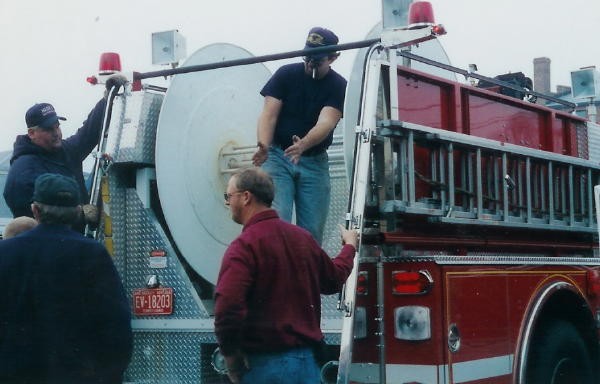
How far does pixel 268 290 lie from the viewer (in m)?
3.86

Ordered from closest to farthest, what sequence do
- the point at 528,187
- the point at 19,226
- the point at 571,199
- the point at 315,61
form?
the point at 19,226
the point at 315,61
the point at 528,187
the point at 571,199

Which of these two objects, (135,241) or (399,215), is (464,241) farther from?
(135,241)

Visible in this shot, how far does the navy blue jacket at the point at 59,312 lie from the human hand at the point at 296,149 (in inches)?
57.8

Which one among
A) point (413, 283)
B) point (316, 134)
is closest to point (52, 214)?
point (316, 134)

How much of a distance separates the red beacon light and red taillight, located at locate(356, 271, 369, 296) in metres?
1.34

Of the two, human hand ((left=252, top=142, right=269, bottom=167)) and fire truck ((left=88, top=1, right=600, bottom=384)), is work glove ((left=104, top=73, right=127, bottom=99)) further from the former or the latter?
human hand ((left=252, top=142, right=269, bottom=167))

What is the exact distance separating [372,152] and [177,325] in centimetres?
168

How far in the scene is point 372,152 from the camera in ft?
15.7

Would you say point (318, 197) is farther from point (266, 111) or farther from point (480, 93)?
point (480, 93)

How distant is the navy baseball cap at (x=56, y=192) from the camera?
12.7ft

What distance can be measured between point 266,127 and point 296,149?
35 cm

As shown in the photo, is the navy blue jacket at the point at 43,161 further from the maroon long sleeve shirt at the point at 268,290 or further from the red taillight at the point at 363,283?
the maroon long sleeve shirt at the point at 268,290

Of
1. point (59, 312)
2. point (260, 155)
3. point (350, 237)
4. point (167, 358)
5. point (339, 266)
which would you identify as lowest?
point (167, 358)

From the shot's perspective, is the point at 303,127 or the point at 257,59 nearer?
the point at 303,127
